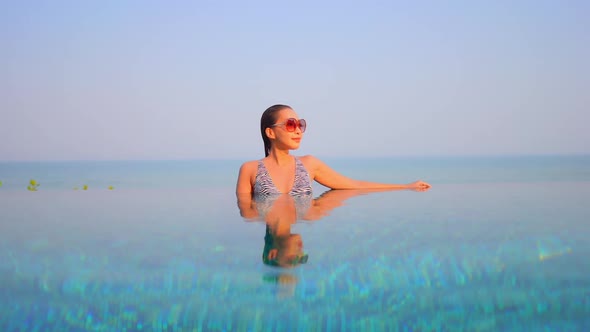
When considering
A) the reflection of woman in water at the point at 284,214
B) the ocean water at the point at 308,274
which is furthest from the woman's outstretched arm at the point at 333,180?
the ocean water at the point at 308,274

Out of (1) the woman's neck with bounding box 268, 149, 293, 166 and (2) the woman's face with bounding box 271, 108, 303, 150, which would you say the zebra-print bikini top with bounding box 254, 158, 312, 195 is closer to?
(1) the woman's neck with bounding box 268, 149, 293, 166

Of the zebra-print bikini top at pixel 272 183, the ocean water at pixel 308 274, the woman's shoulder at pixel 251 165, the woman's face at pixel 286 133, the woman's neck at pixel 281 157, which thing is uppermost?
the woman's face at pixel 286 133

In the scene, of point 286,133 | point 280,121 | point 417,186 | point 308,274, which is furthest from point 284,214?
point 417,186

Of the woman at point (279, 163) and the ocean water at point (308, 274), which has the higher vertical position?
the woman at point (279, 163)

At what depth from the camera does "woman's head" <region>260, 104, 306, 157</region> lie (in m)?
7.09

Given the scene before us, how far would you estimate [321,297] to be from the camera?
2.46 meters

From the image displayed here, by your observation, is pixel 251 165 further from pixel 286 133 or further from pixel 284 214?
pixel 284 214

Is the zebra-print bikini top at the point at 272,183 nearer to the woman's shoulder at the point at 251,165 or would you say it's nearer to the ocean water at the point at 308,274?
the woman's shoulder at the point at 251,165

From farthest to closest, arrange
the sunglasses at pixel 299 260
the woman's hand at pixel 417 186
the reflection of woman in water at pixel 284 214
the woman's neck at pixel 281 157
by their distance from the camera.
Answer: the woman's hand at pixel 417 186
the woman's neck at pixel 281 157
the reflection of woman in water at pixel 284 214
the sunglasses at pixel 299 260

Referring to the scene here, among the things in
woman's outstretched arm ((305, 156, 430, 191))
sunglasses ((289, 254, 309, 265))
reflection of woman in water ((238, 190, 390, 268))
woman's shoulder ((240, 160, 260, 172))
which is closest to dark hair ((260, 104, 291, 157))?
woman's shoulder ((240, 160, 260, 172))

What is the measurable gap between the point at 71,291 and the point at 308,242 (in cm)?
159

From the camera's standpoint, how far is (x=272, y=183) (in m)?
7.33

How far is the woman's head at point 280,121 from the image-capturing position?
7086 mm

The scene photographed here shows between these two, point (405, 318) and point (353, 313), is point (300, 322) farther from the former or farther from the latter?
point (405, 318)
